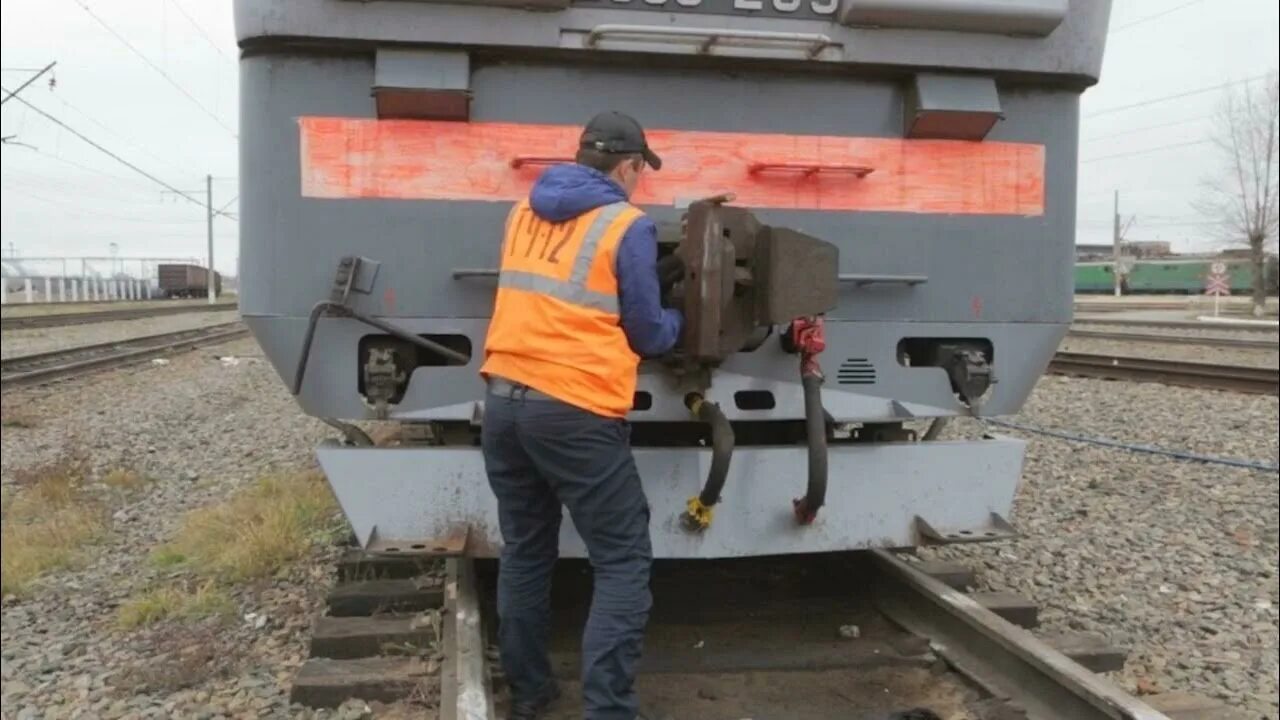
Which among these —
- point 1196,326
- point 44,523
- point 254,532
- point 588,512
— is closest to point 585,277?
point 588,512

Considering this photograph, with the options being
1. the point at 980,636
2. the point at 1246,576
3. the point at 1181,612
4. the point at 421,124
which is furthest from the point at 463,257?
the point at 1246,576

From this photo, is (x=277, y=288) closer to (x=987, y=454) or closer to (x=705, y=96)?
(x=705, y=96)

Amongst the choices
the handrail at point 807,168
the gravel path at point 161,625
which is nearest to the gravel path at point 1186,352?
the gravel path at point 161,625

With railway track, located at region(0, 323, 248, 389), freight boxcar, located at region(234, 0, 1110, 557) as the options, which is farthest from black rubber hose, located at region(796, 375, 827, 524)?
railway track, located at region(0, 323, 248, 389)

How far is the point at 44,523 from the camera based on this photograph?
6.58 meters

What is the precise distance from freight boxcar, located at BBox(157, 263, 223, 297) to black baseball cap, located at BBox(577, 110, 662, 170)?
70727 millimetres

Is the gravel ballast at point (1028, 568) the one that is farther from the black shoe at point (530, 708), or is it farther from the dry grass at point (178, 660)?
the black shoe at point (530, 708)

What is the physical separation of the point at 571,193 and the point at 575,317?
351 millimetres

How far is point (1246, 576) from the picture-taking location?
5906 millimetres

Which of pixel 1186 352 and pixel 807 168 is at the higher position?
pixel 807 168

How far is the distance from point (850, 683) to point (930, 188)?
1.74 metres

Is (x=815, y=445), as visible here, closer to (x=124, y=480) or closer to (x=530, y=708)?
(x=530, y=708)

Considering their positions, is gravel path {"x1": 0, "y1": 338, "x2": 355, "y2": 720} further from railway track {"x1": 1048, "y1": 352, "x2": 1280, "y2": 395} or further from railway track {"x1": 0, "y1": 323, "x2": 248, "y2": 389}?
railway track {"x1": 1048, "y1": 352, "x2": 1280, "y2": 395}

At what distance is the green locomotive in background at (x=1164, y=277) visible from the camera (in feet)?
185
